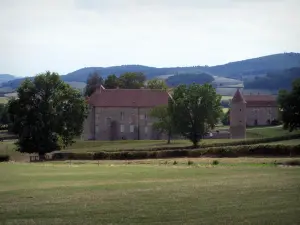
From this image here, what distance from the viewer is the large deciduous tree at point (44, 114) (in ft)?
210

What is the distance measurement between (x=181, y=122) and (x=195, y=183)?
46.1 m

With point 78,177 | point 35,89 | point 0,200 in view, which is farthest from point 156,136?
point 0,200

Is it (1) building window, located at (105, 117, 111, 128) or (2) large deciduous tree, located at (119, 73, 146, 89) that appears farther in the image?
(2) large deciduous tree, located at (119, 73, 146, 89)

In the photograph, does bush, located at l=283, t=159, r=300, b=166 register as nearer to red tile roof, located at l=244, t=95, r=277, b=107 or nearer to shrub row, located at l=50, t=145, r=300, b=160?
shrub row, located at l=50, t=145, r=300, b=160

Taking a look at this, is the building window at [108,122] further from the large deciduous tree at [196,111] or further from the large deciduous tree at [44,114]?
the large deciduous tree at [44,114]

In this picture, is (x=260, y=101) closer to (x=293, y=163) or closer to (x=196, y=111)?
(x=196, y=111)

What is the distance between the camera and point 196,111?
229 feet

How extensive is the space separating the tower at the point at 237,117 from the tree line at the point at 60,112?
69.0 feet

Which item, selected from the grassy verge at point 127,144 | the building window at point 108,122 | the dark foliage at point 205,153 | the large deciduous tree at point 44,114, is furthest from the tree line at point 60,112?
the building window at point 108,122

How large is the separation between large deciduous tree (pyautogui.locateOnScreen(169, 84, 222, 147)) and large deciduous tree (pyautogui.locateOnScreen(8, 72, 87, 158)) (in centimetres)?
1334

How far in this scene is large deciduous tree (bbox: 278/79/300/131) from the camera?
75062 mm

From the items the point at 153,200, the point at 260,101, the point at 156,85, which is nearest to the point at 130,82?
the point at 156,85

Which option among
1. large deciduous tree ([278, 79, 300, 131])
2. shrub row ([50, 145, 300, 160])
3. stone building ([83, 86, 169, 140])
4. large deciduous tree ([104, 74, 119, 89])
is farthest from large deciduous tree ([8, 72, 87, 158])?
large deciduous tree ([104, 74, 119, 89])

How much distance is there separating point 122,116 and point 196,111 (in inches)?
1469
